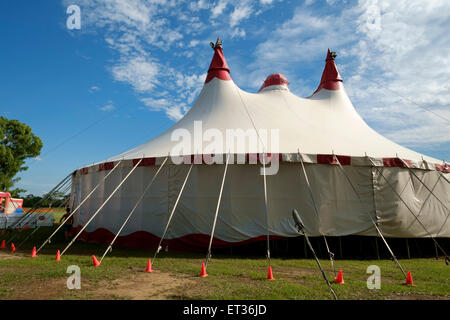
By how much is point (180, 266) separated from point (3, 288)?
114 inches

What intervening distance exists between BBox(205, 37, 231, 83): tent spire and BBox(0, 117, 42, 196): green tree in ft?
61.2

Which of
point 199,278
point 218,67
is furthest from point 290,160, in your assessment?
point 218,67

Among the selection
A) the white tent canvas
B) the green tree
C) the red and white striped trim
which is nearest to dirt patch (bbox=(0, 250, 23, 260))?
the white tent canvas

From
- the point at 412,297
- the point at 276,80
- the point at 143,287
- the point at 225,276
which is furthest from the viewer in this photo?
the point at 276,80

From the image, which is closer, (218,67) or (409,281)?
(409,281)

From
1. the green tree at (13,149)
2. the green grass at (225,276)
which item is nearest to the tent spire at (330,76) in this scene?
the green grass at (225,276)

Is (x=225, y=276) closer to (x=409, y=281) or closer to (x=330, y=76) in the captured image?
(x=409, y=281)

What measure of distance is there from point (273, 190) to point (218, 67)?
5975 mm

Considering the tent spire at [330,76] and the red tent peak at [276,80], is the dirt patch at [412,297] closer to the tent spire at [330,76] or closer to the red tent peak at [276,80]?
the red tent peak at [276,80]

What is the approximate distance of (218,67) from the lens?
11.0 meters

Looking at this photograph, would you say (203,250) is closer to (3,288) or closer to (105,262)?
(105,262)

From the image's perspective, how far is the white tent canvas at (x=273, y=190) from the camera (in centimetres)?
723

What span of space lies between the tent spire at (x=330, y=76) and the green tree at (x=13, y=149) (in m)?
22.5
